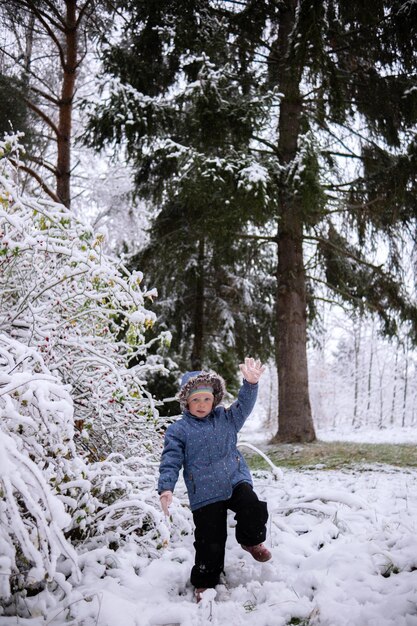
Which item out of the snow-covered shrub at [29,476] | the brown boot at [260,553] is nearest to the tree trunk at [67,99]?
the snow-covered shrub at [29,476]

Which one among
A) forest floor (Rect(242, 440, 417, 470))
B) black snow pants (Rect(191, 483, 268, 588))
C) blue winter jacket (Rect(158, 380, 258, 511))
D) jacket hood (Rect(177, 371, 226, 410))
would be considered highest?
jacket hood (Rect(177, 371, 226, 410))

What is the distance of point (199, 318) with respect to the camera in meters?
10.1

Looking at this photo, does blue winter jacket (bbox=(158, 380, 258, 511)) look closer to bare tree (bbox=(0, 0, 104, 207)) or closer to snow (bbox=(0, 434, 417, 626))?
snow (bbox=(0, 434, 417, 626))

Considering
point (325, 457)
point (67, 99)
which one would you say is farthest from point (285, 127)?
point (325, 457)

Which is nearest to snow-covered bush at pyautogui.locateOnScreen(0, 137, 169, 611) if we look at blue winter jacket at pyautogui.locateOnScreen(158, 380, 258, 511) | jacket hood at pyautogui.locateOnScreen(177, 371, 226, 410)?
blue winter jacket at pyautogui.locateOnScreen(158, 380, 258, 511)

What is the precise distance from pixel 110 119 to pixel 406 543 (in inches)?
264

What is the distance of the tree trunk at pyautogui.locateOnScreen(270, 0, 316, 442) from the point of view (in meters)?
7.35

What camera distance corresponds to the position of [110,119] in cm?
694

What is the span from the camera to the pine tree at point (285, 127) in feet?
20.8

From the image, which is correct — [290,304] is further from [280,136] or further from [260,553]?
[260,553]

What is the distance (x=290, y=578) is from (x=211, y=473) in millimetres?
656

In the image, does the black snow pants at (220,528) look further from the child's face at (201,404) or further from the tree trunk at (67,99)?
the tree trunk at (67,99)

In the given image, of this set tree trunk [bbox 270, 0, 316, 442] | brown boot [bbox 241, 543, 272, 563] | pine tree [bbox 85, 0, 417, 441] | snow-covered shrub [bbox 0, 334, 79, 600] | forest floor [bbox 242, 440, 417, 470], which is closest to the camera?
snow-covered shrub [bbox 0, 334, 79, 600]

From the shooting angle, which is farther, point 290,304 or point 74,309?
point 290,304
